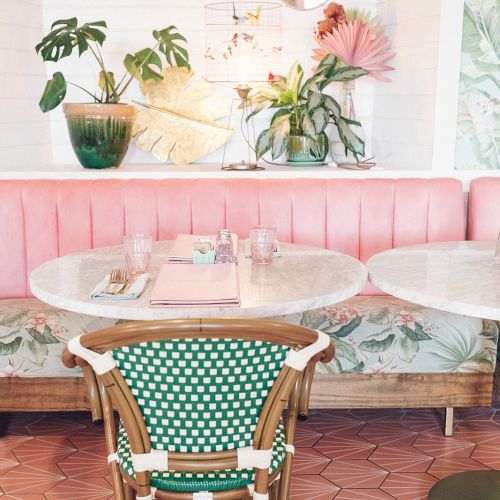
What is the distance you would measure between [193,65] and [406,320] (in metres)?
1.88

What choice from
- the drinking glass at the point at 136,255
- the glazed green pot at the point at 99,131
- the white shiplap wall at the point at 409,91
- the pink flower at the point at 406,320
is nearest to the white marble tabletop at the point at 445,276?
the pink flower at the point at 406,320

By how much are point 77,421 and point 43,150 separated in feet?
5.07

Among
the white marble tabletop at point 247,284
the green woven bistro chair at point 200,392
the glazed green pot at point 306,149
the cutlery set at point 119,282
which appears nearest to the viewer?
the green woven bistro chair at point 200,392

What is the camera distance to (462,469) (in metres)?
2.46

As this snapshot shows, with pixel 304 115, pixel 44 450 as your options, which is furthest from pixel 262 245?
pixel 304 115

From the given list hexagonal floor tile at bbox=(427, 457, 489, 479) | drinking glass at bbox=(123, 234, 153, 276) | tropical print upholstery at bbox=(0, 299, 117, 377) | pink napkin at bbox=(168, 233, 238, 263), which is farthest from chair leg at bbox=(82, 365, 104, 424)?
hexagonal floor tile at bbox=(427, 457, 489, 479)

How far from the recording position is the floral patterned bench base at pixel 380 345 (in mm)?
2584

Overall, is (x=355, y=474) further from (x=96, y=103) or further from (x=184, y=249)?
(x=96, y=103)

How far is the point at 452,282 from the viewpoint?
6.60 feet

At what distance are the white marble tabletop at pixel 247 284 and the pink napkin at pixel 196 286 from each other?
0.02 metres

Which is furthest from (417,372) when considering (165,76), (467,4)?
(165,76)

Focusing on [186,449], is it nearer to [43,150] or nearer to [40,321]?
[40,321]

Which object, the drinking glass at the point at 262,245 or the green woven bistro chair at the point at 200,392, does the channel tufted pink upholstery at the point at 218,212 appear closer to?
the drinking glass at the point at 262,245

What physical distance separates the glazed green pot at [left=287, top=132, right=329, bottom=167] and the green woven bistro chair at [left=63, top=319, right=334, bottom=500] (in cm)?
210
